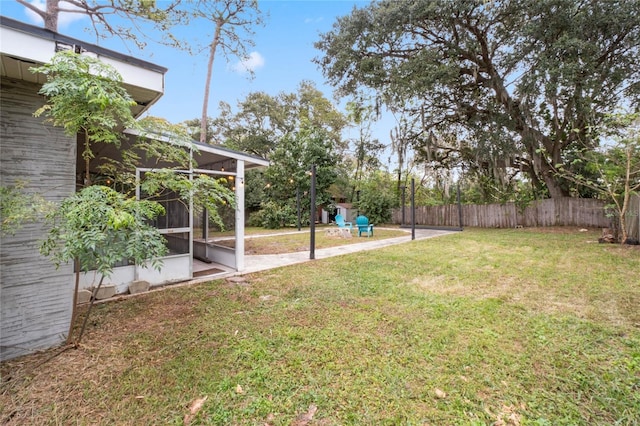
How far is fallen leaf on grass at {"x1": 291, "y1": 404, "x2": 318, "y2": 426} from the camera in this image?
5.31 ft

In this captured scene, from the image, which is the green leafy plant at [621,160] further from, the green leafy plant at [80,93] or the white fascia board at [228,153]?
the green leafy plant at [80,93]

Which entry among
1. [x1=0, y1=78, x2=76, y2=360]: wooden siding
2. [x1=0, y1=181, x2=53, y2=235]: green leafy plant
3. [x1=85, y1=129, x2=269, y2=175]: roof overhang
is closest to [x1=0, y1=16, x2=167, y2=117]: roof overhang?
[x1=0, y1=78, x2=76, y2=360]: wooden siding

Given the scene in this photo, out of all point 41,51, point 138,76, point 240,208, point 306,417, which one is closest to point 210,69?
point 240,208

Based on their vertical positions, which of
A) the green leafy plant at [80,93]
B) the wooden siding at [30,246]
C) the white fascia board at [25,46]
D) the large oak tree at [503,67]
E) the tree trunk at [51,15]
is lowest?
the wooden siding at [30,246]

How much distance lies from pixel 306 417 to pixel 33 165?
3.12m

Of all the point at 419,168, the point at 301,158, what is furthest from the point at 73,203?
the point at 419,168

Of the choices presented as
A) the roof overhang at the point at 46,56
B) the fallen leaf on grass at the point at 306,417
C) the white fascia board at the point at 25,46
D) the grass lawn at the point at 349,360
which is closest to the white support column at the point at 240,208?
the grass lawn at the point at 349,360

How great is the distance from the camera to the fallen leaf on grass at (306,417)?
63.7 inches

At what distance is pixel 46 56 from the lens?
6.92 ft

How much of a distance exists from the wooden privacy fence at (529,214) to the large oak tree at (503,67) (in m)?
0.67

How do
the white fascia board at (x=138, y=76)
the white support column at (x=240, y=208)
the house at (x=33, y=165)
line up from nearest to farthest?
1. the house at (x=33, y=165)
2. the white fascia board at (x=138, y=76)
3. the white support column at (x=240, y=208)

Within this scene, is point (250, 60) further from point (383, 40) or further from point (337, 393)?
point (337, 393)

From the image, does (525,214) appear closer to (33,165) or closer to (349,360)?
(349,360)

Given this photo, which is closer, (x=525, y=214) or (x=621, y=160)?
(x=621, y=160)
